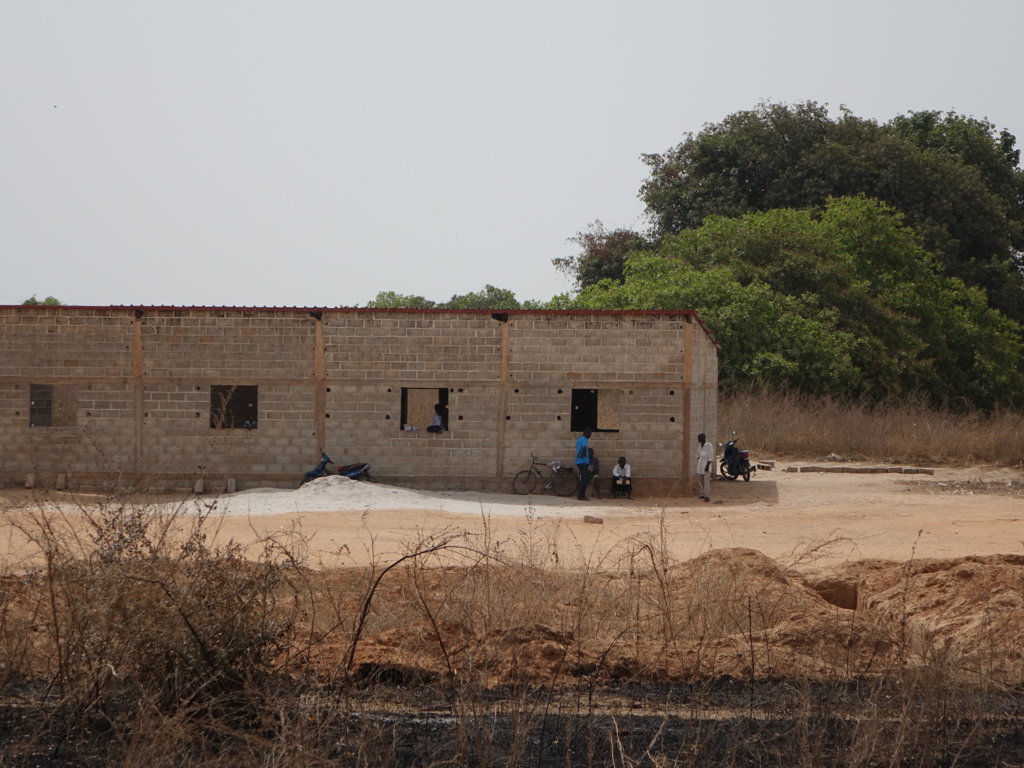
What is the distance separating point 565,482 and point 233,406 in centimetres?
861

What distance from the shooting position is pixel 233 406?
986 inches

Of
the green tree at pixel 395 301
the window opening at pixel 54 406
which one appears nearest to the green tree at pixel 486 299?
the green tree at pixel 395 301

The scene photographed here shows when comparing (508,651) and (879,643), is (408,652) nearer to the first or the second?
(508,651)

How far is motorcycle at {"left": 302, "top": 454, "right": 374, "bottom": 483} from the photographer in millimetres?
20031

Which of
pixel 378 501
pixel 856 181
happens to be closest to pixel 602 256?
pixel 856 181

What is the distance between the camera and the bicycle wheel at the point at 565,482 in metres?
20.3

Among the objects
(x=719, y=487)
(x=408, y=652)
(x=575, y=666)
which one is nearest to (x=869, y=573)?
(x=575, y=666)

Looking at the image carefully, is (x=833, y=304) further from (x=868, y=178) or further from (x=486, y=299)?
(x=486, y=299)

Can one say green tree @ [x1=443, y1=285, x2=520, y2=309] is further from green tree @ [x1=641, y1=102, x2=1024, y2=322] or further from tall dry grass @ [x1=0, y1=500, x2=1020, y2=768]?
tall dry grass @ [x1=0, y1=500, x2=1020, y2=768]

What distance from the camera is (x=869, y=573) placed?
12.3 m

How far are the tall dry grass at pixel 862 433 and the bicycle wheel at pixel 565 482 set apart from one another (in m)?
8.53

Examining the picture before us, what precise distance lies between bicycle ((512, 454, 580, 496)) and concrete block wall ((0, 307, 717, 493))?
0.22 metres

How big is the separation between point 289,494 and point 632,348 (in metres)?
6.51

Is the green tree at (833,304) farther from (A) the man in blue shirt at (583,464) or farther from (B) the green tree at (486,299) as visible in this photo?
(B) the green tree at (486,299)
